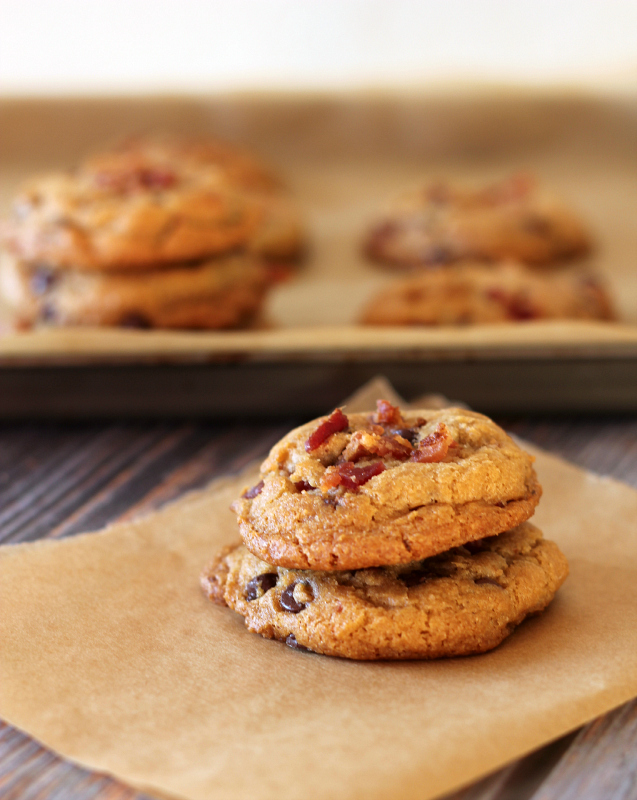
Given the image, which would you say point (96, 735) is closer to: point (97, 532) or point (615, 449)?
point (97, 532)

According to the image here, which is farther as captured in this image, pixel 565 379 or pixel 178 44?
pixel 178 44

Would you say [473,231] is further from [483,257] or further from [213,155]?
[213,155]

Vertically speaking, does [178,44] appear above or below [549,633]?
above

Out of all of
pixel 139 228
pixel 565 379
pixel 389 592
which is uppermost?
pixel 139 228

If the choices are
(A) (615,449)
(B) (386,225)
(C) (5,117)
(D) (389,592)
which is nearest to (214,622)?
(D) (389,592)

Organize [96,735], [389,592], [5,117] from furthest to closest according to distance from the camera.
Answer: [5,117]
[389,592]
[96,735]

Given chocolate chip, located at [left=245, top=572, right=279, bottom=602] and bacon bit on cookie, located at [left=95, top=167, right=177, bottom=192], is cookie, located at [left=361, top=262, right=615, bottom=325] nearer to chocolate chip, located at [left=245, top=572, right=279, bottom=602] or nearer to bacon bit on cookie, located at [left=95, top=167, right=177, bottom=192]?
bacon bit on cookie, located at [left=95, top=167, right=177, bottom=192]

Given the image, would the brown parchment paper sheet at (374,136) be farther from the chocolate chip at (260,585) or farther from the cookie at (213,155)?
the chocolate chip at (260,585)
